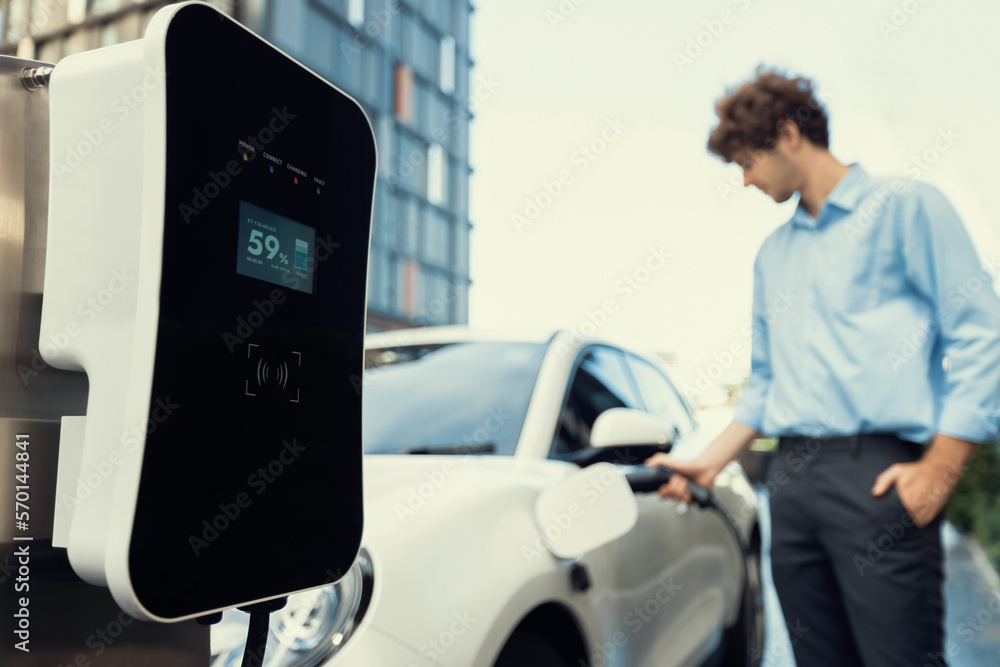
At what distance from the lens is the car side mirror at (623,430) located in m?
2.27

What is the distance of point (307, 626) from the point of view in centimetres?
134

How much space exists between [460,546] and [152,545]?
3.36 feet

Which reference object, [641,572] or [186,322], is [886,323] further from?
[186,322]

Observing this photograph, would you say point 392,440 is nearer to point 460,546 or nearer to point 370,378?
point 370,378

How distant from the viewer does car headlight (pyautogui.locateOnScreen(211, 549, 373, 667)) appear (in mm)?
1214

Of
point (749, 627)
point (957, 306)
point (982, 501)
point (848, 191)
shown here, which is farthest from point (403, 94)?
point (957, 306)

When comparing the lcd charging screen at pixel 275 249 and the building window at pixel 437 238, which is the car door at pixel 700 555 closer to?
the lcd charging screen at pixel 275 249

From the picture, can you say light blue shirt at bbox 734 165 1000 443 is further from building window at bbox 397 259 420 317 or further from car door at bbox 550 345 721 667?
building window at bbox 397 259 420 317

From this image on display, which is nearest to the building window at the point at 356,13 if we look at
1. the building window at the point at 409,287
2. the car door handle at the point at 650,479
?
the building window at the point at 409,287

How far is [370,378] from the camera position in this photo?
2.71 meters

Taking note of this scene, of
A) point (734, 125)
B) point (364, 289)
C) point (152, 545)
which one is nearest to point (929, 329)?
point (734, 125)

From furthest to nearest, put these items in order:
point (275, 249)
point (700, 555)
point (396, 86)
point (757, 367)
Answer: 1. point (396, 86)
2. point (700, 555)
3. point (757, 367)
4. point (275, 249)

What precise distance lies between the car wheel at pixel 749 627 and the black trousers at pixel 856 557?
1.50 m

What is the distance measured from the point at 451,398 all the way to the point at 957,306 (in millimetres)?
1396
